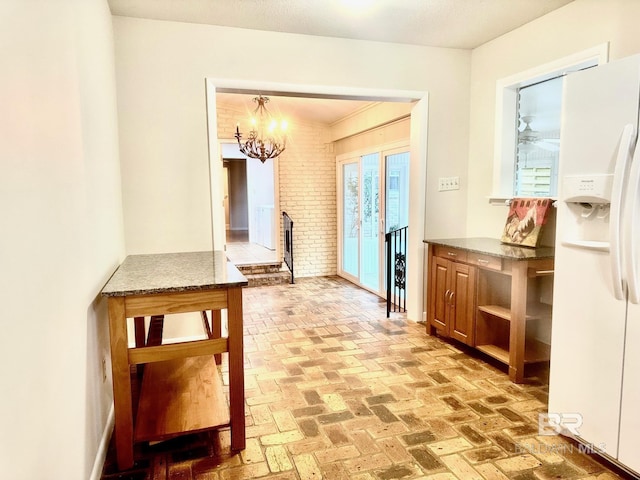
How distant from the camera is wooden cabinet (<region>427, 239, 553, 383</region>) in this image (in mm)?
2961

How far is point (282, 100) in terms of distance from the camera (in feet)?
20.1

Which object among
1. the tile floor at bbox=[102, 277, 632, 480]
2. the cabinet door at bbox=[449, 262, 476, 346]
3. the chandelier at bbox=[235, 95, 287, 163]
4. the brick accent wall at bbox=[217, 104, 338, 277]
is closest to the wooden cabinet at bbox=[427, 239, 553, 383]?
the cabinet door at bbox=[449, 262, 476, 346]

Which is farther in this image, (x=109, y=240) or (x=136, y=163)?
(x=136, y=163)

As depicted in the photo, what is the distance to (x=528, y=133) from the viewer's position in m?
3.79

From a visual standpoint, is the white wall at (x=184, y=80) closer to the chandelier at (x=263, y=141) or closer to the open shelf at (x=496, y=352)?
the chandelier at (x=263, y=141)

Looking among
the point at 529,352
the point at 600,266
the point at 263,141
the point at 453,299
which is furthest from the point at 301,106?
the point at 600,266

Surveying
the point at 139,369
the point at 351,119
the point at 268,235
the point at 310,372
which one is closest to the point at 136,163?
the point at 139,369

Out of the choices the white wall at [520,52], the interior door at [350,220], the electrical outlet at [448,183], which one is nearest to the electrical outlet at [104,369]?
the electrical outlet at [448,183]

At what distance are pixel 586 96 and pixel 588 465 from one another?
182 centimetres

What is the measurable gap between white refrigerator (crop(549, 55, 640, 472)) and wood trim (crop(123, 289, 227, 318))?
1830 millimetres

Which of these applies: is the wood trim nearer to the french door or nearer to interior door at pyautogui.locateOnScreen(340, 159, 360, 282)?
the french door

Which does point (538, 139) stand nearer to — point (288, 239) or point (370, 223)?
point (370, 223)

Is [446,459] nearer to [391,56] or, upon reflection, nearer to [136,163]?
[136,163]

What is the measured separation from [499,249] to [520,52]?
5.80 feet
